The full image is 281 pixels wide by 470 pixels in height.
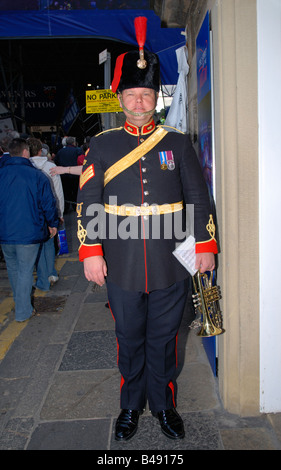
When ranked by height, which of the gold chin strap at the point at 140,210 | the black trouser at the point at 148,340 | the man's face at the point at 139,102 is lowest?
the black trouser at the point at 148,340

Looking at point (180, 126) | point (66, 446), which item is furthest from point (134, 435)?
point (180, 126)

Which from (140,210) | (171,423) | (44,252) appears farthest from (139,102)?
(44,252)

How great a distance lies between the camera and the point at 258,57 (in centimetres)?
219

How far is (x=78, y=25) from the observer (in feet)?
18.9

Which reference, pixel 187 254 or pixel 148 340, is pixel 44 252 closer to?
pixel 148 340

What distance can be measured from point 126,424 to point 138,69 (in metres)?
2.07

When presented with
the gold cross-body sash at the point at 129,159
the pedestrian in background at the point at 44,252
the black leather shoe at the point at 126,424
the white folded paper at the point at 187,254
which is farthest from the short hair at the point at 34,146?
the black leather shoe at the point at 126,424

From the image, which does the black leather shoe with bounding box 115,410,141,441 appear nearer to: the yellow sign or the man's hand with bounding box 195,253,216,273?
the man's hand with bounding box 195,253,216,273

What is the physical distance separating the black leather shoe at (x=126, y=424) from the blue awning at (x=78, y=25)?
4592mm

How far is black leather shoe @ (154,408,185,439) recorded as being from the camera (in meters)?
2.34

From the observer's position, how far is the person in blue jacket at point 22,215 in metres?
4.21

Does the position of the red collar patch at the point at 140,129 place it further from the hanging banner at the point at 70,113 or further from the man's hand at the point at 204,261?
the hanging banner at the point at 70,113

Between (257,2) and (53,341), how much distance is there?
3.13 m

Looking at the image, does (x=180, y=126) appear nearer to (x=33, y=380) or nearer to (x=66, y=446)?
(x=33, y=380)
